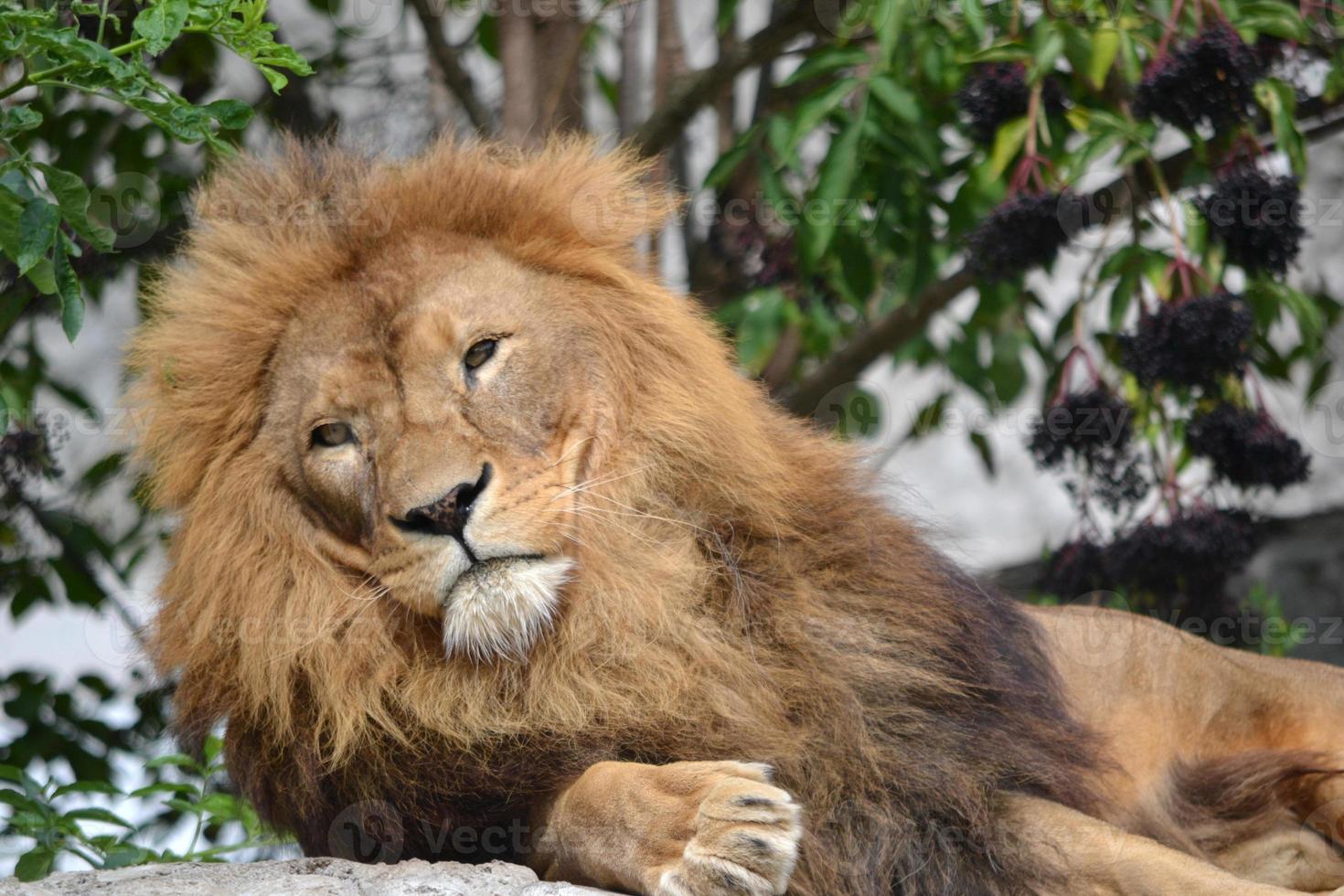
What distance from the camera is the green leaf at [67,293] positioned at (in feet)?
8.57

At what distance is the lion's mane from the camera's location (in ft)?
9.12

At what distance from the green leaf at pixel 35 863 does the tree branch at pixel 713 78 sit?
2.28m

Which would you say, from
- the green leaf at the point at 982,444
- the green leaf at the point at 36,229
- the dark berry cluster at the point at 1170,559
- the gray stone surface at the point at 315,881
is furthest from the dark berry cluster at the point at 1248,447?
the green leaf at the point at 36,229

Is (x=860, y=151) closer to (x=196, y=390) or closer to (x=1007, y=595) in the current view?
(x=1007, y=595)

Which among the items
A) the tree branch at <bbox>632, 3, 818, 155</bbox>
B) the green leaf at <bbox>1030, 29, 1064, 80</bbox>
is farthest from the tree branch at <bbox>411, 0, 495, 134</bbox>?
the green leaf at <bbox>1030, 29, 1064, 80</bbox>

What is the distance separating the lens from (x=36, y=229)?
2.53 m

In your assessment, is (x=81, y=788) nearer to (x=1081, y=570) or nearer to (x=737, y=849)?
(x=737, y=849)

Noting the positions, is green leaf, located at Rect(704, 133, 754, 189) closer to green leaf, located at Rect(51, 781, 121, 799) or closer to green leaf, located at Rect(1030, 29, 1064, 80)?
green leaf, located at Rect(1030, 29, 1064, 80)

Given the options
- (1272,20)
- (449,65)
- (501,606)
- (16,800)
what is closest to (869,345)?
(1272,20)

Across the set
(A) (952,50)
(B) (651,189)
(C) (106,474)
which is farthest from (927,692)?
(C) (106,474)

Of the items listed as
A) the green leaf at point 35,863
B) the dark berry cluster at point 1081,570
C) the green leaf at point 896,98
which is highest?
the green leaf at point 896,98

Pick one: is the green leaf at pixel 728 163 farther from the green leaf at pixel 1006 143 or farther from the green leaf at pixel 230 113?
the green leaf at pixel 230 113

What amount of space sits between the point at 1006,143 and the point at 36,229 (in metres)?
2.23

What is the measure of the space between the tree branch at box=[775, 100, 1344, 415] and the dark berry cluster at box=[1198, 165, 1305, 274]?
1.82 feet
